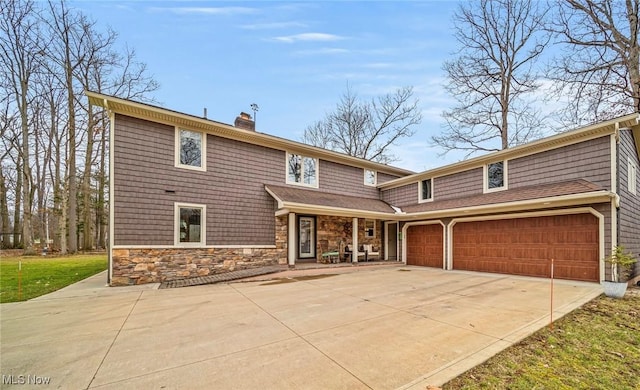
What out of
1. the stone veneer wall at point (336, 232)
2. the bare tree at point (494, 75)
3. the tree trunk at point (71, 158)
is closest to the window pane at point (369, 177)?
the stone veneer wall at point (336, 232)

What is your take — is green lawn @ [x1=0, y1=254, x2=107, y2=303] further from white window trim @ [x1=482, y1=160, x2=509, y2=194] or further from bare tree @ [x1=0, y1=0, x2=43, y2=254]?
white window trim @ [x1=482, y1=160, x2=509, y2=194]

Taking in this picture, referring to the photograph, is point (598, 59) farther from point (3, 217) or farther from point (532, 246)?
point (3, 217)

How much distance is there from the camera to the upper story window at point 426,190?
13.6 meters

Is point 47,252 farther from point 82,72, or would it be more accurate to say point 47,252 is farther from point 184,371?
point 184,371

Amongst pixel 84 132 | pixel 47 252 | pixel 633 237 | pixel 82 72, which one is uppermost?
pixel 82 72

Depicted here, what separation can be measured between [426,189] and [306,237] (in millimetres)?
6402

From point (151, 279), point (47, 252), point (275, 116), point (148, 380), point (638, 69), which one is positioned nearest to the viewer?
point (148, 380)

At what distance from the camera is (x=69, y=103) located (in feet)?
60.6

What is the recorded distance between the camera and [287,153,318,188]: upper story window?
12.5 meters

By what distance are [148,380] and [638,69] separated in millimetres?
18994

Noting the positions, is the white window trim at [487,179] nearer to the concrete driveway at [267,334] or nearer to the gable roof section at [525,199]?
the gable roof section at [525,199]

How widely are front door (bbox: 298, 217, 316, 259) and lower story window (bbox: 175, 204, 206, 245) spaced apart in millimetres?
4261

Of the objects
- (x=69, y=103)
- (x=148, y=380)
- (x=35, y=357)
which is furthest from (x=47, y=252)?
(x=148, y=380)

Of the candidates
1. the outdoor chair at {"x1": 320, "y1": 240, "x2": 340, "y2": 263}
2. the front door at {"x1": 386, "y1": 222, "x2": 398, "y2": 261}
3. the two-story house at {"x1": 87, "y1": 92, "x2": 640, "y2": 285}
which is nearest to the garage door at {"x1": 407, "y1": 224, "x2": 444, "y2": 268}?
the two-story house at {"x1": 87, "y1": 92, "x2": 640, "y2": 285}
